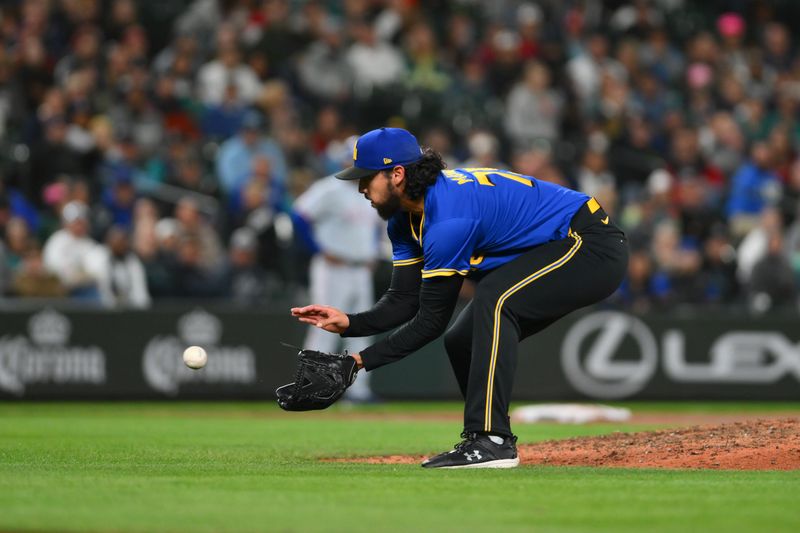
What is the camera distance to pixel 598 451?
28.7 feet

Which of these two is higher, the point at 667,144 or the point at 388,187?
the point at 667,144

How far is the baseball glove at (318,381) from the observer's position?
774 cm

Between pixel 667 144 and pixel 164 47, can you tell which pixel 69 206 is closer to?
pixel 164 47

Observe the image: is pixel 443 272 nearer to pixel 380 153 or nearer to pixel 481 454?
pixel 380 153

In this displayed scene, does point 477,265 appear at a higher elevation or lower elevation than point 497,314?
higher

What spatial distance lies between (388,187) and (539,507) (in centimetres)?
233

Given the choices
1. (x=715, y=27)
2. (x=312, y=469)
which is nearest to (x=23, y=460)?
(x=312, y=469)

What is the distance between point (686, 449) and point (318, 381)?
251 centimetres

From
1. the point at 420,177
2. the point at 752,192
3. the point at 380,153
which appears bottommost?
the point at 420,177

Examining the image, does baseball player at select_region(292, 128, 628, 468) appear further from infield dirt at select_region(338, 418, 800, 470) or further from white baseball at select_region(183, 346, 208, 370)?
white baseball at select_region(183, 346, 208, 370)

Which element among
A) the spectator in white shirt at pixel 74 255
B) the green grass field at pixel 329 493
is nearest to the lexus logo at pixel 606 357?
the spectator in white shirt at pixel 74 255

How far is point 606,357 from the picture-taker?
16453mm

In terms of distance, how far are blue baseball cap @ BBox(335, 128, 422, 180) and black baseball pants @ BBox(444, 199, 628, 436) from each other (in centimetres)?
85

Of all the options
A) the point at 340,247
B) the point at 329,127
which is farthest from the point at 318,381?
the point at 329,127
